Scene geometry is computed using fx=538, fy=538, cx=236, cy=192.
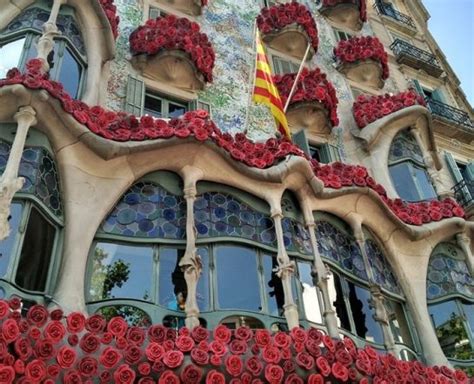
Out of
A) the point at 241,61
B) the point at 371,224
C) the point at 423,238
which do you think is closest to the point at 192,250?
the point at 371,224

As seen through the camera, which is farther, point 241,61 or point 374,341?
point 241,61

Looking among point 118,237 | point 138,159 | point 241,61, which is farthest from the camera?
point 241,61

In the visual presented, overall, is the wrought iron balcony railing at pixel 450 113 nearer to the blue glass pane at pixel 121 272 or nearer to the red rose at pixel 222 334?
the blue glass pane at pixel 121 272

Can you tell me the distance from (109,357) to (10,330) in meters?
1.04

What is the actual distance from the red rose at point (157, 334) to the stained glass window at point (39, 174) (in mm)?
2482

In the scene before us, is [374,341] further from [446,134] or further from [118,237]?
[446,134]

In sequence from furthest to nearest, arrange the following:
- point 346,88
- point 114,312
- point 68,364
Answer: point 346,88 → point 114,312 → point 68,364

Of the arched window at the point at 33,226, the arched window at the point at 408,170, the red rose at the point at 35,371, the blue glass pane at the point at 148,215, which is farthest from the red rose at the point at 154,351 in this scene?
the arched window at the point at 408,170

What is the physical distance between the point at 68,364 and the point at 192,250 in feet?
8.06

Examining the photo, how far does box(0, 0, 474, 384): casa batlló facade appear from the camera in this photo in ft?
20.3

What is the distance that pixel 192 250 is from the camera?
7434 millimetres

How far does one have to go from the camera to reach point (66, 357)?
17.9 ft

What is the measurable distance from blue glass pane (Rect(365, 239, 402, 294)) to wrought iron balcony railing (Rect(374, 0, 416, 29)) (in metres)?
12.8

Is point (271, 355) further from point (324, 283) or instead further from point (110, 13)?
point (110, 13)
